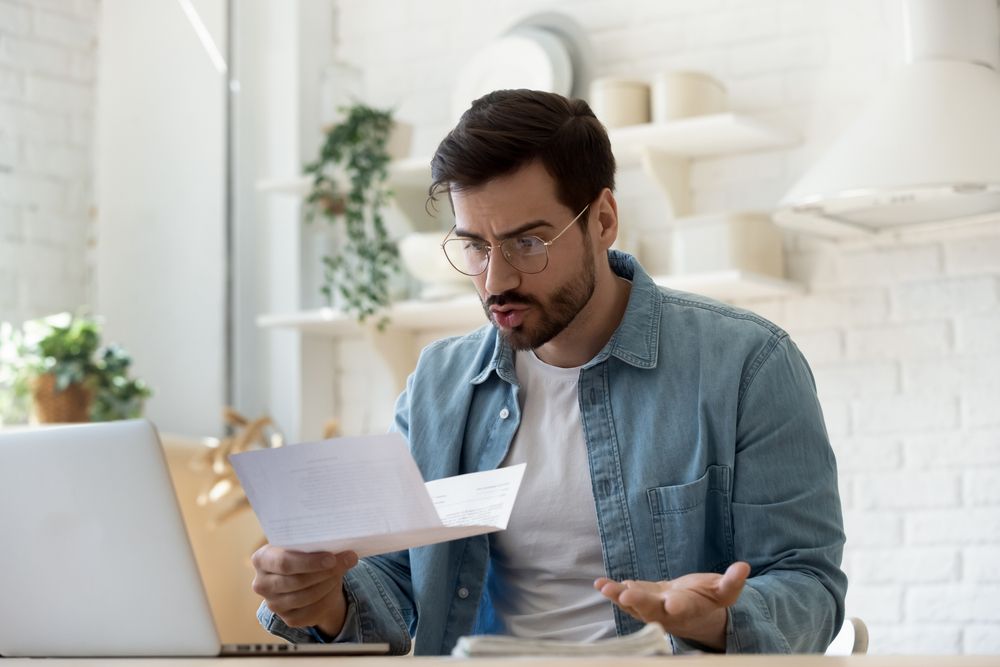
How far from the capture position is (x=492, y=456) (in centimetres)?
180

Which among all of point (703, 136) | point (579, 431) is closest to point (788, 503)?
point (579, 431)

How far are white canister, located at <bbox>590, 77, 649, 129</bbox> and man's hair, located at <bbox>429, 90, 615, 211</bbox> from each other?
3.62 ft

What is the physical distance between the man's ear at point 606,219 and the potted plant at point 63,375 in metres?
1.61

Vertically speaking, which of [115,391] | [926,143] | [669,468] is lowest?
[669,468]

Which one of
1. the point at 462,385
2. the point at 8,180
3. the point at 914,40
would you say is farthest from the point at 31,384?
the point at 914,40

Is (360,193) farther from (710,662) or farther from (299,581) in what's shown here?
(710,662)

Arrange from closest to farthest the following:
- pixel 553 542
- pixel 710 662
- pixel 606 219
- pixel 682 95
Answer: pixel 710 662 → pixel 553 542 → pixel 606 219 → pixel 682 95

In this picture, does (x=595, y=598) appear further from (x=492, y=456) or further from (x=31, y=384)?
(x=31, y=384)

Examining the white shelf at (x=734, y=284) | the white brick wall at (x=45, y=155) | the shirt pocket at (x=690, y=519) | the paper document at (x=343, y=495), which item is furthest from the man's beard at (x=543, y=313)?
the white brick wall at (x=45, y=155)

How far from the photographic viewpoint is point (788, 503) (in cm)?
160

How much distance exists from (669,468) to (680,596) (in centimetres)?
43

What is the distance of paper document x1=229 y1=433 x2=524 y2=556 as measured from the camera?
1.25 meters

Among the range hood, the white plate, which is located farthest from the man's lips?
the white plate

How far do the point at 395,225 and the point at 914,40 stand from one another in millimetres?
1462
